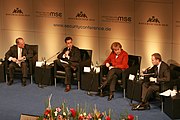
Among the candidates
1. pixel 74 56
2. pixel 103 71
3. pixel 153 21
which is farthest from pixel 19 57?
pixel 153 21

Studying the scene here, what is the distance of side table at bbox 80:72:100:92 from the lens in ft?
39.3

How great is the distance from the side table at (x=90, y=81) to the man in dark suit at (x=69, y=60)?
0.29 metres

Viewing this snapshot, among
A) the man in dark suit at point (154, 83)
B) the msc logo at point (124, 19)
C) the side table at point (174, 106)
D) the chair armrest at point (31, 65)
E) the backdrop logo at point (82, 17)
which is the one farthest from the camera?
the backdrop logo at point (82, 17)

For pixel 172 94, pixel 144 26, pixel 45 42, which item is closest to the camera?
pixel 172 94

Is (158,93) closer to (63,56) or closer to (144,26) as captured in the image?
(144,26)

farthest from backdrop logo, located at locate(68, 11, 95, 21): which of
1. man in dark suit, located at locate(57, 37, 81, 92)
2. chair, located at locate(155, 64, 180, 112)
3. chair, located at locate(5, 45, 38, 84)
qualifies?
chair, located at locate(155, 64, 180, 112)

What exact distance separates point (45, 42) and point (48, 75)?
1.39 m

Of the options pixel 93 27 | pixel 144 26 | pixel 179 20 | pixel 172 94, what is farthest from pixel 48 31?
pixel 172 94

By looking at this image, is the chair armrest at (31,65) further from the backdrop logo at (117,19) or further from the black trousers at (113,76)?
the black trousers at (113,76)

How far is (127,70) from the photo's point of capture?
11484 mm

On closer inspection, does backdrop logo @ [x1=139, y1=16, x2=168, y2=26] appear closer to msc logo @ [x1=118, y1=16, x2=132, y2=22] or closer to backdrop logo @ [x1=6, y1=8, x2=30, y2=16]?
msc logo @ [x1=118, y1=16, x2=132, y2=22]

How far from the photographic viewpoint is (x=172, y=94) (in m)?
10.2

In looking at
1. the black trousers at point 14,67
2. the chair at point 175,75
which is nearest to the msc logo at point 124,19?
the chair at point 175,75

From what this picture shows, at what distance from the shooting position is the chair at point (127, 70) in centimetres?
1148
